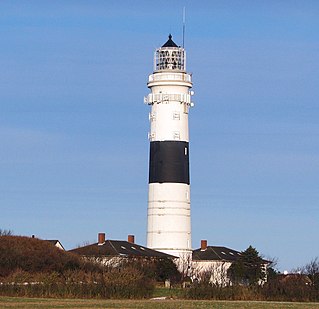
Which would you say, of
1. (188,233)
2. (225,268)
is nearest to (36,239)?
(188,233)

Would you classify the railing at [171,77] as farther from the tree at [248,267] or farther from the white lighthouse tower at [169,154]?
the tree at [248,267]

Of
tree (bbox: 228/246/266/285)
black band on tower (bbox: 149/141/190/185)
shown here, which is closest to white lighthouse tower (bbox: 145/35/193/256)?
black band on tower (bbox: 149/141/190/185)

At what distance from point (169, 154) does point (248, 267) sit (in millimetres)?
16914

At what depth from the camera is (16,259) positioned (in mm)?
87500

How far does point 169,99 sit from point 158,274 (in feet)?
47.4

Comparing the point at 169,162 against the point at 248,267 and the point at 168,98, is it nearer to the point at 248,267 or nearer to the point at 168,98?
the point at 168,98

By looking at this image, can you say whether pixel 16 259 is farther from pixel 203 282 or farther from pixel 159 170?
pixel 203 282

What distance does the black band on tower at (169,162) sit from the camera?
312 feet

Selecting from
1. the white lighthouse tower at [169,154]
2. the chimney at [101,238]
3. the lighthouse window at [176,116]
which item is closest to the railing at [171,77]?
the white lighthouse tower at [169,154]

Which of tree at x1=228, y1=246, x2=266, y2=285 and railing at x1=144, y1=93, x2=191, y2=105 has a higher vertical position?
railing at x1=144, y1=93, x2=191, y2=105

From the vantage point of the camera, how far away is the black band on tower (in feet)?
312

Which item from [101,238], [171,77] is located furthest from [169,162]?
[101,238]

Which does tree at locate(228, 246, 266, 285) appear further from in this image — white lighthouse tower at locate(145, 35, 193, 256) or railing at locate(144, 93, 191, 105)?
railing at locate(144, 93, 191, 105)

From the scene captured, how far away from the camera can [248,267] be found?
107 m
